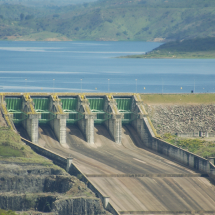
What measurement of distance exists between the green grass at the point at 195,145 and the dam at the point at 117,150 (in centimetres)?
239

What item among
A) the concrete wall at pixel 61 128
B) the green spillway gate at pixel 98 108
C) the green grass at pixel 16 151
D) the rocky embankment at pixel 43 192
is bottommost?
the rocky embankment at pixel 43 192

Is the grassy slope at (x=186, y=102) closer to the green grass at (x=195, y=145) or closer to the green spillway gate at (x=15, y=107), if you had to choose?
the green grass at (x=195, y=145)

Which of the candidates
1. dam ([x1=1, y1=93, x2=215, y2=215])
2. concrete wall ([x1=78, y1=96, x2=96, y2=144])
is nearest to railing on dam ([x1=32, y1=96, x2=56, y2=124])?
dam ([x1=1, y1=93, x2=215, y2=215])

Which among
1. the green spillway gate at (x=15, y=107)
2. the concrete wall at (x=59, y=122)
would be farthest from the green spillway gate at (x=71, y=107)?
the green spillway gate at (x=15, y=107)

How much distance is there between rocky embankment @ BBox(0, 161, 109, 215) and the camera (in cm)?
8044

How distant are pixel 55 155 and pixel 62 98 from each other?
21269 millimetres

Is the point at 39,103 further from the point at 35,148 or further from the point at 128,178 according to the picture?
the point at 128,178

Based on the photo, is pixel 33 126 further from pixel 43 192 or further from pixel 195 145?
pixel 195 145

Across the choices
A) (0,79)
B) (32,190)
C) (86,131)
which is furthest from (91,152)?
(0,79)

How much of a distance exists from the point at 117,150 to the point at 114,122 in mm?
5841

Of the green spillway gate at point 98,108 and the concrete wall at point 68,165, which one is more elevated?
the green spillway gate at point 98,108

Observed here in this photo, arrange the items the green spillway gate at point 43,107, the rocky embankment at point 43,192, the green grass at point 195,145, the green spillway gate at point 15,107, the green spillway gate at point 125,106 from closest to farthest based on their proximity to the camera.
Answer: the rocky embankment at point 43,192
the green grass at point 195,145
the green spillway gate at point 15,107
the green spillway gate at point 43,107
the green spillway gate at point 125,106

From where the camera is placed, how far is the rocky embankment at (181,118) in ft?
370

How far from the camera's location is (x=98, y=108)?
114 m
